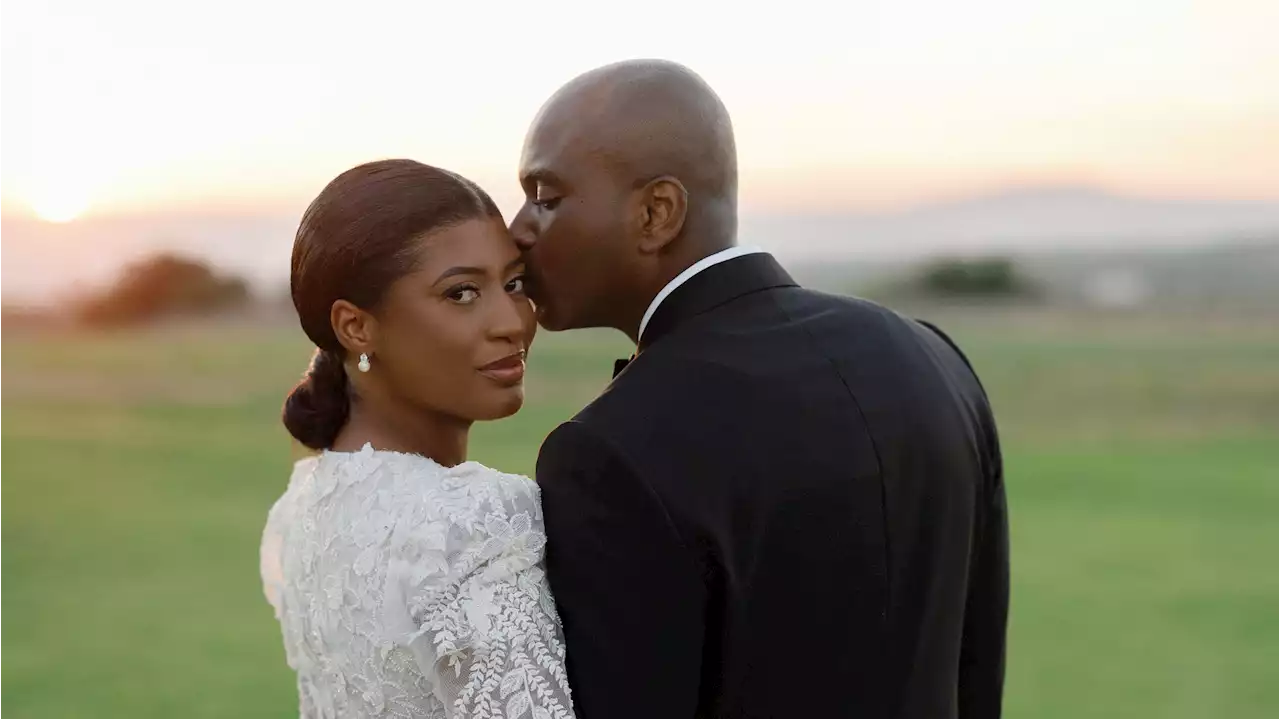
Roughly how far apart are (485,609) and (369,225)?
1.78 ft

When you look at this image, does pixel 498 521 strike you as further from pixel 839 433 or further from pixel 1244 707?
pixel 1244 707

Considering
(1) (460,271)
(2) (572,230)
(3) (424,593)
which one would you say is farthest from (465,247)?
(3) (424,593)

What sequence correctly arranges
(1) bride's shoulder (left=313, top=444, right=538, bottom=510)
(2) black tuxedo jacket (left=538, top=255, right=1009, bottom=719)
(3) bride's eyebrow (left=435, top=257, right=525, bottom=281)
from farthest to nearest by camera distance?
(3) bride's eyebrow (left=435, top=257, right=525, bottom=281) → (1) bride's shoulder (left=313, top=444, right=538, bottom=510) → (2) black tuxedo jacket (left=538, top=255, right=1009, bottom=719)

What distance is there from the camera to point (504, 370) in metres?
1.79

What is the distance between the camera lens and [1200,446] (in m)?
15.8

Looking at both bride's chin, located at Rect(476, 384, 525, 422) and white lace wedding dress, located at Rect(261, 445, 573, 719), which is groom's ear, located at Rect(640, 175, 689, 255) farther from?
white lace wedding dress, located at Rect(261, 445, 573, 719)

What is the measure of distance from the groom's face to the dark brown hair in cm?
7

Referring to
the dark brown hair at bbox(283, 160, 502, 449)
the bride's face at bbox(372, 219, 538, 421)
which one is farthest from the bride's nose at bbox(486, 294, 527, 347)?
the dark brown hair at bbox(283, 160, 502, 449)

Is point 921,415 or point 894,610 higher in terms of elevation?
point 921,415

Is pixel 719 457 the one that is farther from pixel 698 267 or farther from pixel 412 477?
pixel 412 477

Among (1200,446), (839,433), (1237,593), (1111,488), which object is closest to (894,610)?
(839,433)

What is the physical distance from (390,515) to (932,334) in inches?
33.4

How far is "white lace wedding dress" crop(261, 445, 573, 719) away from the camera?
1.55 meters

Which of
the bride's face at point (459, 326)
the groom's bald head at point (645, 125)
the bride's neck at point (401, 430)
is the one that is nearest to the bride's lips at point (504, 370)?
the bride's face at point (459, 326)
